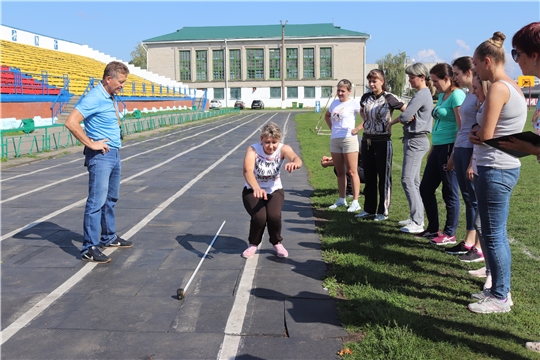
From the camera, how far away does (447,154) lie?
606cm

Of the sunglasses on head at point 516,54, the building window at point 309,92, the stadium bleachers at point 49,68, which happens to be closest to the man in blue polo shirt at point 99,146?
the sunglasses on head at point 516,54

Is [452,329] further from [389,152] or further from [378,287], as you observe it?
[389,152]

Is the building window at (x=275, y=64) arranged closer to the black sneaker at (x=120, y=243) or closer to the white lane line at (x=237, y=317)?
the black sneaker at (x=120, y=243)

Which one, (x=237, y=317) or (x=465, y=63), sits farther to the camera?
(x=465, y=63)

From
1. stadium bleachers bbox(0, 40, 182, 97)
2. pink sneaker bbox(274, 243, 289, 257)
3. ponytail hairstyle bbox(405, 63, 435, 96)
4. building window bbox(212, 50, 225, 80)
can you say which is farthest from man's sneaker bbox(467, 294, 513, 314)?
building window bbox(212, 50, 225, 80)

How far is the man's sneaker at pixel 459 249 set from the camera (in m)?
5.67

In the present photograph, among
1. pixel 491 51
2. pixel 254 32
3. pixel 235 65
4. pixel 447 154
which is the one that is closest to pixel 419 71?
pixel 447 154

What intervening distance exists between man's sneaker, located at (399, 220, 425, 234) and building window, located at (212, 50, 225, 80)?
8754 centimetres

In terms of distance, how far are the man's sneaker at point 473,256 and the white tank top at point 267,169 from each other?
2024 millimetres

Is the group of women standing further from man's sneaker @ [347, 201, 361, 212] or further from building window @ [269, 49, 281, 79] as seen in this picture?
building window @ [269, 49, 281, 79]

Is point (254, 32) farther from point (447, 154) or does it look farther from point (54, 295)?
point (54, 295)

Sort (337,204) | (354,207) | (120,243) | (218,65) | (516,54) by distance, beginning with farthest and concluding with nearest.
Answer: (218,65)
(337,204)
(354,207)
(120,243)
(516,54)

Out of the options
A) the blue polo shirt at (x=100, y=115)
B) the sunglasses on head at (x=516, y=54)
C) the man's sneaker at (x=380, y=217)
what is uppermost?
the sunglasses on head at (x=516, y=54)

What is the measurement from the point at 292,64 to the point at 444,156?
86170 mm
